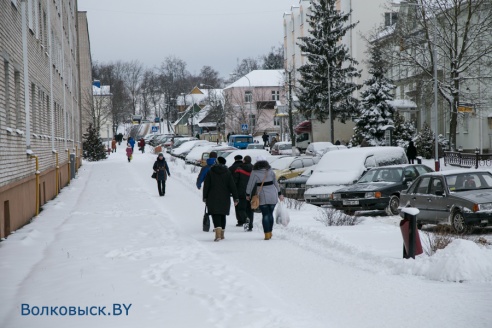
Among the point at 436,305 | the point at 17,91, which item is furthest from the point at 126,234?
the point at 436,305

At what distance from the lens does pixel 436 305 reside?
807 cm

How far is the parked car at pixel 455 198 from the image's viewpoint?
1524 centimetres

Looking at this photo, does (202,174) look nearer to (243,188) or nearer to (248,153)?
(243,188)

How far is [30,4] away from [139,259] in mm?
12015

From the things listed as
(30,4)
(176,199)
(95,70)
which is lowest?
(176,199)

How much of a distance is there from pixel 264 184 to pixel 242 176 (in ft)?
8.19

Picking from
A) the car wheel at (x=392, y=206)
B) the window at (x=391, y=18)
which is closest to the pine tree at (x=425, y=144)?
the window at (x=391, y=18)

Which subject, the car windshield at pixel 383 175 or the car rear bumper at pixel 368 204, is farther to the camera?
the car windshield at pixel 383 175

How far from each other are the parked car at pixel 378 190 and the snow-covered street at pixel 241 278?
366cm

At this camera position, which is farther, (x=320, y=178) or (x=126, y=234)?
(x=320, y=178)

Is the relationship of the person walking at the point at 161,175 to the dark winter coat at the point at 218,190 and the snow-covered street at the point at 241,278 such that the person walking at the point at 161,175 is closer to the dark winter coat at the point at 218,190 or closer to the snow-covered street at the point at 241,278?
the snow-covered street at the point at 241,278

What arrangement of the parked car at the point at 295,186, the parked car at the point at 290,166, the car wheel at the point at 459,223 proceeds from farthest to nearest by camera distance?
the parked car at the point at 290,166 < the parked car at the point at 295,186 < the car wheel at the point at 459,223

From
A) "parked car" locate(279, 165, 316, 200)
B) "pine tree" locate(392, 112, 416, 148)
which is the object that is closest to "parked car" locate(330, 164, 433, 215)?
"parked car" locate(279, 165, 316, 200)

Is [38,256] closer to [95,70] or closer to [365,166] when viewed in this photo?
[365,166]
